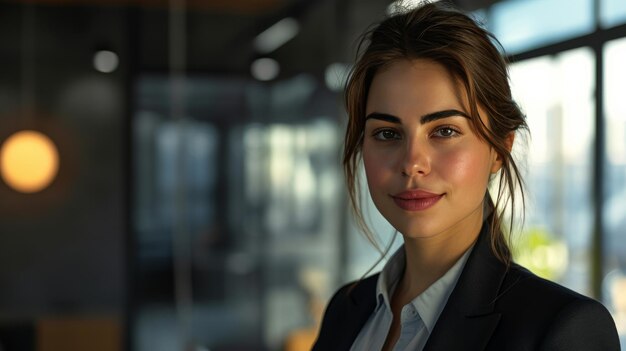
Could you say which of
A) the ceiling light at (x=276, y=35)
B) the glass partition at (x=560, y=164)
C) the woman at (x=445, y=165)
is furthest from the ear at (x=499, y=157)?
the ceiling light at (x=276, y=35)

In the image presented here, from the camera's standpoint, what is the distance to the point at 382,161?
4.14ft

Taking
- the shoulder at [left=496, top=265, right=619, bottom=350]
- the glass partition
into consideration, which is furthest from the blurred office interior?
the shoulder at [left=496, top=265, right=619, bottom=350]

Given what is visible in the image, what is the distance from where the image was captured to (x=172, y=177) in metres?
6.82

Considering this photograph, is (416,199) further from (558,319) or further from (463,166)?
(558,319)

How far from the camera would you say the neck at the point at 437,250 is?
1302mm

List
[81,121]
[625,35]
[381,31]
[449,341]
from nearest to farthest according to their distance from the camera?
[449,341] → [381,31] → [625,35] → [81,121]

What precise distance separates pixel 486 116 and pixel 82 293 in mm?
6077

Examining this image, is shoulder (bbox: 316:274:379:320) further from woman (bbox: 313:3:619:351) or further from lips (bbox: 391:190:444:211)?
lips (bbox: 391:190:444:211)

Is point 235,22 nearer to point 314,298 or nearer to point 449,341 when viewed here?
point 314,298

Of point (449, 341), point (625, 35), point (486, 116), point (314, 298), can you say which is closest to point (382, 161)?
point (486, 116)

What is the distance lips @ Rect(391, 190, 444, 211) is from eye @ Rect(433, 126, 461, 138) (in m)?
0.09

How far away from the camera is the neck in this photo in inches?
51.3

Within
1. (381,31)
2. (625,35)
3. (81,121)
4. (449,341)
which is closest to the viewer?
(449,341)

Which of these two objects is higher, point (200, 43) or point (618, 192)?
point (200, 43)
